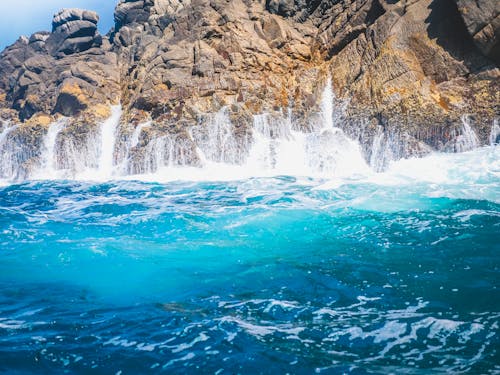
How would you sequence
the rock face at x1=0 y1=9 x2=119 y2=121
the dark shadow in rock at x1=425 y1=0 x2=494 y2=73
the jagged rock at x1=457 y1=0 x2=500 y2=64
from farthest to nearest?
the rock face at x1=0 y1=9 x2=119 y2=121 < the dark shadow in rock at x1=425 y1=0 x2=494 y2=73 < the jagged rock at x1=457 y1=0 x2=500 y2=64

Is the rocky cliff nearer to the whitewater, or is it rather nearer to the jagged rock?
the jagged rock

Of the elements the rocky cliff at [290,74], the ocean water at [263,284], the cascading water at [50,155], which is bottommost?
the ocean water at [263,284]

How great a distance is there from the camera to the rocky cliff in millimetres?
14031

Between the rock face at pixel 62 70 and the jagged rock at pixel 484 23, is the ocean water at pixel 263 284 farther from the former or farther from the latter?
the rock face at pixel 62 70

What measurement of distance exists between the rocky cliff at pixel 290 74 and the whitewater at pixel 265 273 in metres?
1.47

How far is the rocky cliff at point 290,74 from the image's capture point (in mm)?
14031

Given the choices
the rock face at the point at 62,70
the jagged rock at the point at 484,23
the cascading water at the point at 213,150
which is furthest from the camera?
the rock face at the point at 62,70

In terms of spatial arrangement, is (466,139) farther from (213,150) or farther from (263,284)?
(263,284)

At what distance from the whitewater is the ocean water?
0.02m

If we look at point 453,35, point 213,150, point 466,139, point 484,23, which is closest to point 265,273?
point 466,139

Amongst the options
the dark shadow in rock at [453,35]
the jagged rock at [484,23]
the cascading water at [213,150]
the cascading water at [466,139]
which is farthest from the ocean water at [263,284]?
the dark shadow in rock at [453,35]

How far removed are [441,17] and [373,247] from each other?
44.4 feet

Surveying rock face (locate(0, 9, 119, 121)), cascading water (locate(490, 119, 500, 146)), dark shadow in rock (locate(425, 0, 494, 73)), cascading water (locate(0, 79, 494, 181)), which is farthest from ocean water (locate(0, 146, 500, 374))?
rock face (locate(0, 9, 119, 121))

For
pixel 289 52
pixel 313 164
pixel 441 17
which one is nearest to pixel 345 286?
pixel 313 164
